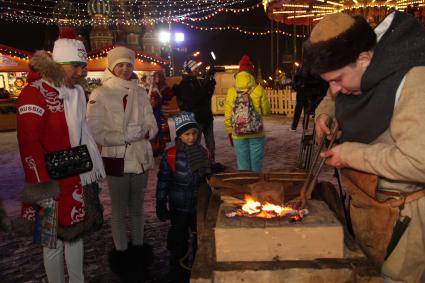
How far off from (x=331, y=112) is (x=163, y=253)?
8.98 feet

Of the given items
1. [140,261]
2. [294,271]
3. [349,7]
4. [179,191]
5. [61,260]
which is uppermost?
[349,7]

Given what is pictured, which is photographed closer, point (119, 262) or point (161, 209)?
point (161, 209)

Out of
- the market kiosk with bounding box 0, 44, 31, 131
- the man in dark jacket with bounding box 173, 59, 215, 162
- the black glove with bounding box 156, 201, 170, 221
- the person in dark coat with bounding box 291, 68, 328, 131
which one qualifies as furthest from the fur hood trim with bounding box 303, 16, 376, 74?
the market kiosk with bounding box 0, 44, 31, 131

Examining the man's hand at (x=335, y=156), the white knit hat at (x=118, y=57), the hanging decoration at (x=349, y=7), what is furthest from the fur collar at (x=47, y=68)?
the hanging decoration at (x=349, y=7)

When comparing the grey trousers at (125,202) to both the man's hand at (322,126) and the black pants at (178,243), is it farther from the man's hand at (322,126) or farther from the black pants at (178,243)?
the man's hand at (322,126)

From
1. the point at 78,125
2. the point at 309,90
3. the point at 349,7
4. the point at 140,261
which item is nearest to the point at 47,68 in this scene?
the point at 78,125

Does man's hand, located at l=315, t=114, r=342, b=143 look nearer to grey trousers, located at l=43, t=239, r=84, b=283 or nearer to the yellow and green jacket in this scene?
grey trousers, located at l=43, t=239, r=84, b=283

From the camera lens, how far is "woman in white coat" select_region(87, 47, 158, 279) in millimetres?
3754

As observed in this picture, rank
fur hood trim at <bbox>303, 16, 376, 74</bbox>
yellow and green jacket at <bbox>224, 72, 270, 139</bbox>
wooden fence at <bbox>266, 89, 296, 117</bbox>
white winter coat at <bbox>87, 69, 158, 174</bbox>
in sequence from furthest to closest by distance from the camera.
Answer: wooden fence at <bbox>266, 89, 296, 117</bbox> < yellow and green jacket at <bbox>224, 72, 270, 139</bbox> < white winter coat at <bbox>87, 69, 158, 174</bbox> < fur hood trim at <bbox>303, 16, 376, 74</bbox>

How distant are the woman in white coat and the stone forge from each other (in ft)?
7.36

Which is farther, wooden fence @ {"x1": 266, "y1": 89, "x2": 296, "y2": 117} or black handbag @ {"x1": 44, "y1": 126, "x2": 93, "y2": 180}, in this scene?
wooden fence @ {"x1": 266, "y1": 89, "x2": 296, "y2": 117}

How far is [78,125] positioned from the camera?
2977mm

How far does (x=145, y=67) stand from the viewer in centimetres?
2541

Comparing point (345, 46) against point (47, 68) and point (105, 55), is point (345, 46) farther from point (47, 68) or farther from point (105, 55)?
point (105, 55)
